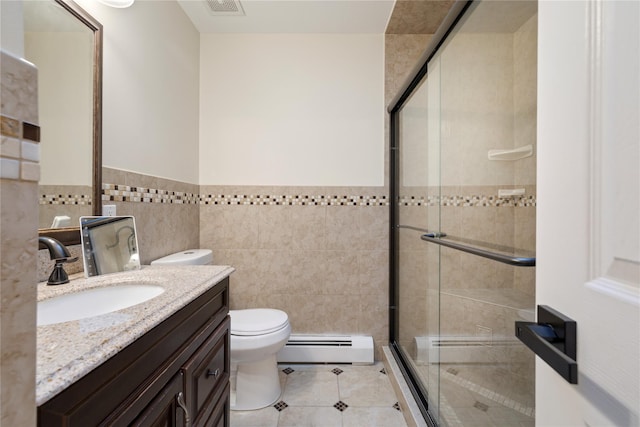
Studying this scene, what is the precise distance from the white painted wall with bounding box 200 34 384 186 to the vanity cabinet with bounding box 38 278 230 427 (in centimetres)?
122

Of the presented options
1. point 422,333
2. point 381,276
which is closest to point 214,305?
point 422,333

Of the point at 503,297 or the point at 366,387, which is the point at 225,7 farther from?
the point at 366,387

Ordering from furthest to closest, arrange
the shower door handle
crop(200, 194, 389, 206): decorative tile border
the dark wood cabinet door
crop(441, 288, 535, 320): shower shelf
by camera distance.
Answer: crop(200, 194, 389, 206): decorative tile border < crop(441, 288, 535, 320): shower shelf < the dark wood cabinet door < the shower door handle

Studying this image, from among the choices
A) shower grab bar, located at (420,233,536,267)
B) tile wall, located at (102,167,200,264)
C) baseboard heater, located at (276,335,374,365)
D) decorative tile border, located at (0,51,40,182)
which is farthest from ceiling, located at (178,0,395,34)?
baseboard heater, located at (276,335,374,365)

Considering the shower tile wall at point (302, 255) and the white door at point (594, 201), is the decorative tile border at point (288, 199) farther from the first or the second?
the white door at point (594, 201)

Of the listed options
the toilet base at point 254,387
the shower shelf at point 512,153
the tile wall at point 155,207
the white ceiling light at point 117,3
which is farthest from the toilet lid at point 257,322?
the white ceiling light at point 117,3

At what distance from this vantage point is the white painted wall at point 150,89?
1228 millimetres

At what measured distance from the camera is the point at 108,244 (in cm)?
113

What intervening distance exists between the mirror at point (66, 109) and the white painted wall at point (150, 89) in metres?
0.06

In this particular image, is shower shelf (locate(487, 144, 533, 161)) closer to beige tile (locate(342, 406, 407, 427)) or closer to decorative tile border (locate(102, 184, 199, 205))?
beige tile (locate(342, 406, 407, 427))

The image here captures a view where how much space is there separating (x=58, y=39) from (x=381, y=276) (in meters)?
2.14

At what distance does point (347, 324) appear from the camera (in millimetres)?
2066

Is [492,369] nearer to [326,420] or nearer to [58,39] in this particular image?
[326,420]

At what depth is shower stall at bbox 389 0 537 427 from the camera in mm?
972
